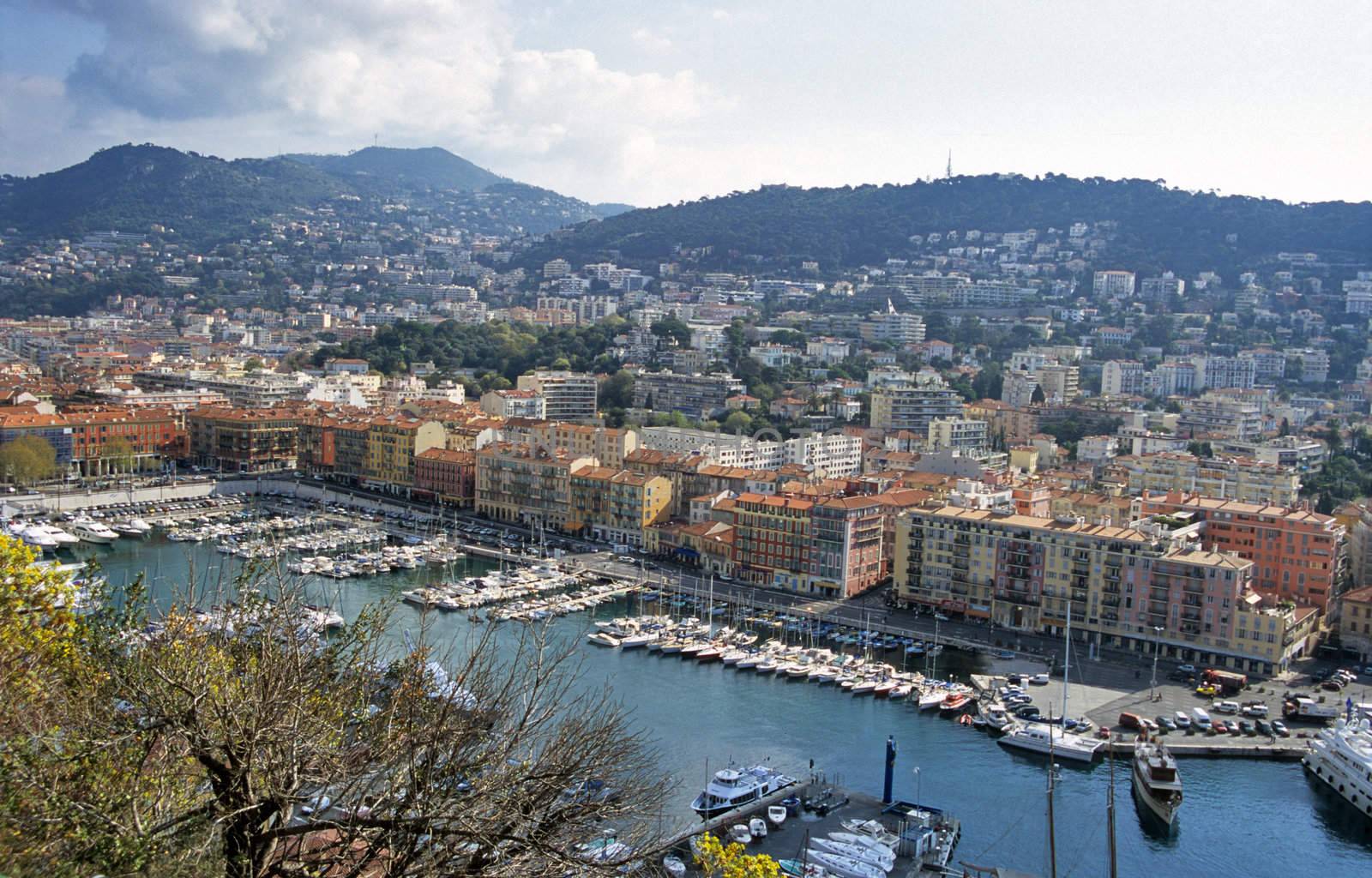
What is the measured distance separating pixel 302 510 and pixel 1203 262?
45.1m

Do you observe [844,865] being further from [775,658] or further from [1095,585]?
[1095,585]

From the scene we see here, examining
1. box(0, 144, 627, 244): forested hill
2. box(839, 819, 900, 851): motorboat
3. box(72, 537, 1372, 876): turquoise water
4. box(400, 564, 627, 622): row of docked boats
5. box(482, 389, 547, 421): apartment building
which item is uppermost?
box(0, 144, 627, 244): forested hill

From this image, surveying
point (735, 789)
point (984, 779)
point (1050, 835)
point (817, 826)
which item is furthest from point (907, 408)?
point (1050, 835)

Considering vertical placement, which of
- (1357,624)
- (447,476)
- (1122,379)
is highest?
(1122,379)

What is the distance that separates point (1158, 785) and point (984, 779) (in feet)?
4.71

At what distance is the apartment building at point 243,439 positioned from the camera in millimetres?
26391

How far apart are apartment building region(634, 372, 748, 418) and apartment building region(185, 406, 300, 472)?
9673 millimetres

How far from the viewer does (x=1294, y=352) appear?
1682 inches

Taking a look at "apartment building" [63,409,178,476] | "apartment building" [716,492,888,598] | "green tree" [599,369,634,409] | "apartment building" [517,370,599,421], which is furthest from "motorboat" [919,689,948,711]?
"green tree" [599,369,634,409]

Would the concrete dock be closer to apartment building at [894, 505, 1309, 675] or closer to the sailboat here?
the sailboat

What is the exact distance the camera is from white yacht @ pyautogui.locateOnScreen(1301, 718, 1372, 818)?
10609 mm

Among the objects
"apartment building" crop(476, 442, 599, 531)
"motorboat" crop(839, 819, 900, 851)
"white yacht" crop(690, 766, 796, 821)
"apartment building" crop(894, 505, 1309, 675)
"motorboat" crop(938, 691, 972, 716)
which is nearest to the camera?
"motorboat" crop(839, 819, 900, 851)

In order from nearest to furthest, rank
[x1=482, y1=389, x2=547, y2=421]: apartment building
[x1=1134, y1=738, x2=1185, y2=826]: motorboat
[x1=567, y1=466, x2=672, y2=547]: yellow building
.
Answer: [x1=1134, y1=738, x2=1185, y2=826]: motorboat < [x1=567, y1=466, x2=672, y2=547]: yellow building < [x1=482, y1=389, x2=547, y2=421]: apartment building

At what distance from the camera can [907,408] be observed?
101ft
